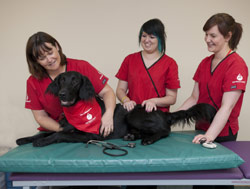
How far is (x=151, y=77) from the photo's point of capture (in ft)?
6.08

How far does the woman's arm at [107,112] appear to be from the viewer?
1599 millimetres

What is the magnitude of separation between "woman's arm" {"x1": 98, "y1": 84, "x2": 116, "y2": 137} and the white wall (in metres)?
1.11

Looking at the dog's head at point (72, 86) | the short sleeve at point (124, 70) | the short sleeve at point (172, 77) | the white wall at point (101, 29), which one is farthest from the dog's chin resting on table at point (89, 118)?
the white wall at point (101, 29)

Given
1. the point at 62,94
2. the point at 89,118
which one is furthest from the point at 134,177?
the point at 62,94

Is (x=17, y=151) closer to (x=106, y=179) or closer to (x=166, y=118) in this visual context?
(x=106, y=179)

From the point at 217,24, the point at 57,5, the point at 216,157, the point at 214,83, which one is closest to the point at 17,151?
the point at 216,157

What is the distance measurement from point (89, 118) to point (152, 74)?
738 millimetres

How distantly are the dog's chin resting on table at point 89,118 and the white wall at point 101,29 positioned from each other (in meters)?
1.34

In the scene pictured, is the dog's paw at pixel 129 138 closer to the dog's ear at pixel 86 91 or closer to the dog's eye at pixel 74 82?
the dog's ear at pixel 86 91

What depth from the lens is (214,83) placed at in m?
1.58

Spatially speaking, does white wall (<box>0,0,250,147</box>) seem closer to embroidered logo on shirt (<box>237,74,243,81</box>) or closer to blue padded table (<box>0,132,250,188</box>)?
embroidered logo on shirt (<box>237,74,243,81</box>)

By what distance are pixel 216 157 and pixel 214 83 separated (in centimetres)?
64

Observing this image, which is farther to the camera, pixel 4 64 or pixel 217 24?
pixel 4 64

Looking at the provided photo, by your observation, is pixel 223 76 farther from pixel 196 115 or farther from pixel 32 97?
pixel 32 97
